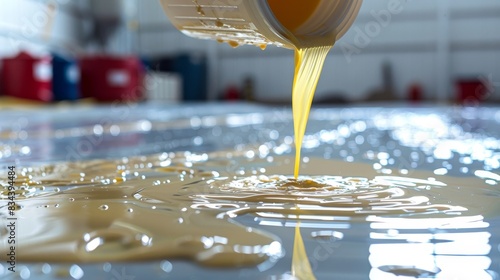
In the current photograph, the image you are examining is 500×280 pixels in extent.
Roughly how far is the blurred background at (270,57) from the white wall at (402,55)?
14 mm

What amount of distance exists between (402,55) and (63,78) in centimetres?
498

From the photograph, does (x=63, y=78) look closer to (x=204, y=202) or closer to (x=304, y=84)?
(x=304, y=84)

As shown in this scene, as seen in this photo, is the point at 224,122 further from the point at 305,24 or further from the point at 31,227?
the point at 31,227

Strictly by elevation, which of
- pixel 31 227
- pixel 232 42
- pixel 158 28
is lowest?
pixel 31 227

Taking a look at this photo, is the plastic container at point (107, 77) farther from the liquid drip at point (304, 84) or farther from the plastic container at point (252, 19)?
the liquid drip at point (304, 84)

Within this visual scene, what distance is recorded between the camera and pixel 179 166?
1.70 metres

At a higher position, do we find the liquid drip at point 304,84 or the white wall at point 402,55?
the white wall at point 402,55

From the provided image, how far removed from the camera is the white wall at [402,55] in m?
9.05

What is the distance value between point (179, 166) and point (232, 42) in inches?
13.8

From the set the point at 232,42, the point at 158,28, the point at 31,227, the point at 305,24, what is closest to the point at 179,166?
the point at 232,42

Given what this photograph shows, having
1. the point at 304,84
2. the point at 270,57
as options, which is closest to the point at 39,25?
the point at 270,57

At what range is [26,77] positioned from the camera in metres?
6.12

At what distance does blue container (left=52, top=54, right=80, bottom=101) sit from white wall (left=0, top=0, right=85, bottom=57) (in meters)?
0.43

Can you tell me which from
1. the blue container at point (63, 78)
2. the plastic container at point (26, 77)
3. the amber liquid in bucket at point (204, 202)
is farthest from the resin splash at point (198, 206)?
the blue container at point (63, 78)
